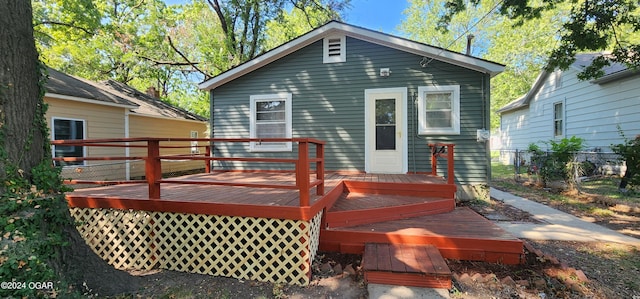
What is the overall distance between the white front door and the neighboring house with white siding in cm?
488

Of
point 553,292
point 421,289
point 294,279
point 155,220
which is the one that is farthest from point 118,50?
point 553,292

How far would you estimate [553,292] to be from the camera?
8.27 feet

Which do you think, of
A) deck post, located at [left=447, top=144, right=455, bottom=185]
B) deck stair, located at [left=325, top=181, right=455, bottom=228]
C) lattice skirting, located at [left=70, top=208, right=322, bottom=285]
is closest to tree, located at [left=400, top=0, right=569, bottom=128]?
deck post, located at [left=447, top=144, right=455, bottom=185]

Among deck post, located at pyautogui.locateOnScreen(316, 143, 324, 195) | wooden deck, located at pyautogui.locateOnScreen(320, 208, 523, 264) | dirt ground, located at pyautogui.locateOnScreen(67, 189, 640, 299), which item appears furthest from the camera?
deck post, located at pyautogui.locateOnScreen(316, 143, 324, 195)

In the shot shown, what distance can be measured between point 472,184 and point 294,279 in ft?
16.2

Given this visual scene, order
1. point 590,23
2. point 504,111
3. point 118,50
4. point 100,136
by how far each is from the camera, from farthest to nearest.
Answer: point 504,111 < point 118,50 < point 100,136 < point 590,23

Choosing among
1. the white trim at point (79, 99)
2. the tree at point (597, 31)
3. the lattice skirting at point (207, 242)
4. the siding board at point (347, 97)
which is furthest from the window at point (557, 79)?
the white trim at point (79, 99)

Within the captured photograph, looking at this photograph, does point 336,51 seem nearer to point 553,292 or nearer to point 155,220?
point 155,220

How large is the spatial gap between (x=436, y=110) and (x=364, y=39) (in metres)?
2.41

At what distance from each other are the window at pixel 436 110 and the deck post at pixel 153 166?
5251 millimetres

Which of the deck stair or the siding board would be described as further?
the siding board

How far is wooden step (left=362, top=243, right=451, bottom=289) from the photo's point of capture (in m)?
2.49

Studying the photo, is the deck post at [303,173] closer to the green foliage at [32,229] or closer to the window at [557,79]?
the green foliage at [32,229]

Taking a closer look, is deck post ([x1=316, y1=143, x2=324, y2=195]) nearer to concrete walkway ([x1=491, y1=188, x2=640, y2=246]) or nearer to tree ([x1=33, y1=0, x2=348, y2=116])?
concrete walkway ([x1=491, y1=188, x2=640, y2=246])
